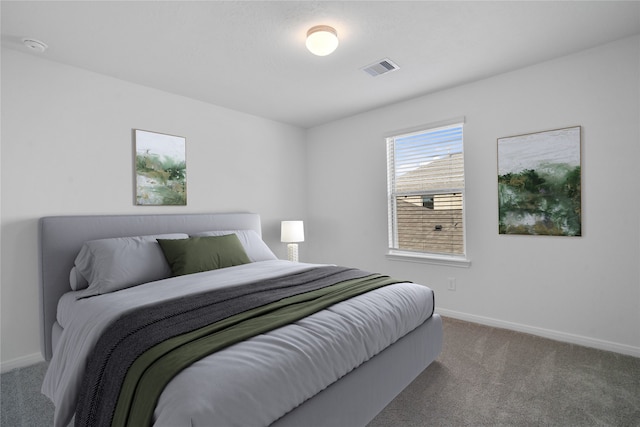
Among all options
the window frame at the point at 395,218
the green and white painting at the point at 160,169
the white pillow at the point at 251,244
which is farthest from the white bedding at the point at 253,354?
the window frame at the point at 395,218

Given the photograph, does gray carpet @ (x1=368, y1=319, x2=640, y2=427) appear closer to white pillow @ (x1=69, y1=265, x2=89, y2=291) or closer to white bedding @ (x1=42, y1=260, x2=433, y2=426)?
white bedding @ (x1=42, y1=260, x2=433, y2=426)

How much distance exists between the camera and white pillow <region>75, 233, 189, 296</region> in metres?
2.31

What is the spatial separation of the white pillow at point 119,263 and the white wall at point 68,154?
19.9 inches

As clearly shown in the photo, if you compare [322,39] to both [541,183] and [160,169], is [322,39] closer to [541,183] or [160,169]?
[160,169]

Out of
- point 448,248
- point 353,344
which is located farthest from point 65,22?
point 448,248

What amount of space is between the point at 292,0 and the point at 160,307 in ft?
6.47

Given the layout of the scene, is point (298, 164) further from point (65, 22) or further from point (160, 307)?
point (160, 307)

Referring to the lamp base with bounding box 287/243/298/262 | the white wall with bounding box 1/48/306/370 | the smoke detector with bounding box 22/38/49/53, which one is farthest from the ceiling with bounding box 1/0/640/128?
the lamp base with bounding box 287/243/298/262

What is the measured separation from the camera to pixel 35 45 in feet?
7.80

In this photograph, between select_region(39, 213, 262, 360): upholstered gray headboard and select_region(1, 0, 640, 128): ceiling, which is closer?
select_region(1, 0, 640, 128): ceiling

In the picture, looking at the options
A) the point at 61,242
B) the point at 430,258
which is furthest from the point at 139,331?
the point at 430,258

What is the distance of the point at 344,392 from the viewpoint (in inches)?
59.1

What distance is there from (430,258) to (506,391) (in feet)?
5.43

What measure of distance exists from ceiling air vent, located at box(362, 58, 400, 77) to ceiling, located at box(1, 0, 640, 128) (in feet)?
0.25
